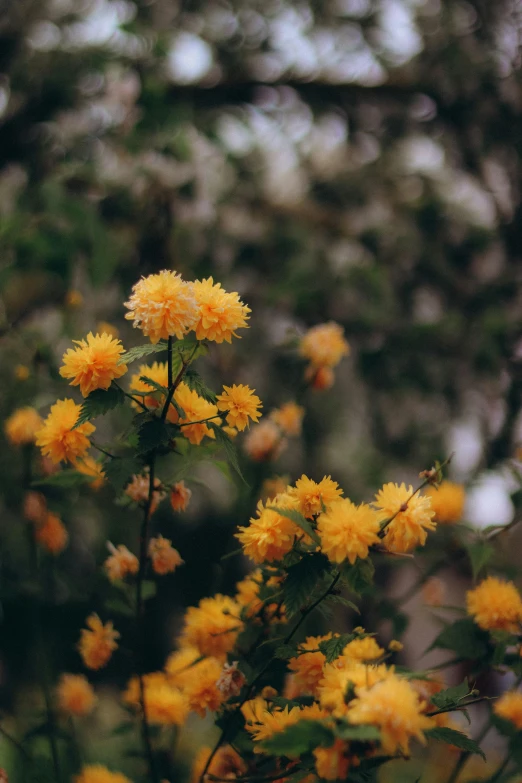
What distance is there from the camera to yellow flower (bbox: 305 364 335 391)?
1.20 m

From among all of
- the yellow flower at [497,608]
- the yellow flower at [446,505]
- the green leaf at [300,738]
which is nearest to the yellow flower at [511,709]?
the yellow flower at [497,608]

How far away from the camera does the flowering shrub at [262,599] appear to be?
559mm

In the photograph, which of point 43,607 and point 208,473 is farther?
point 208,473

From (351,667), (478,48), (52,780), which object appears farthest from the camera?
(478,48)

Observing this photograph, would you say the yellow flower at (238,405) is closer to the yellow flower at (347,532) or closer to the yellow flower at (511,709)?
the yellow flower at (347,532)

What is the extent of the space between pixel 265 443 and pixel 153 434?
1.68 ft

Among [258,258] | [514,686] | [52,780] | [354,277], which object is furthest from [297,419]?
[258,258]

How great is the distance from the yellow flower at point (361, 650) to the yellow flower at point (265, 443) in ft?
1.55

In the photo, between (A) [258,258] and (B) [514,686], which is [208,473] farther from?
(B) [514,686]

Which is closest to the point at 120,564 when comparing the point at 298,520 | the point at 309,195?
the point at 298,520

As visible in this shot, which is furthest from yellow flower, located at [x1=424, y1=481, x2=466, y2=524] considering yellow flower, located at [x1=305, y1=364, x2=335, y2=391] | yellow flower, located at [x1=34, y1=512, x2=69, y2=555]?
yellow flower, located at [x1=34, y1=512, x2=69, y2=555]

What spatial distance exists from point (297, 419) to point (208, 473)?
896 mm

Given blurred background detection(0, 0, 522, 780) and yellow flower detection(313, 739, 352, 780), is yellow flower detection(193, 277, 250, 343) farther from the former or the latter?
blurred background detection(0, 0, 522, 780)

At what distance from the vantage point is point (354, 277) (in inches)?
71.9
